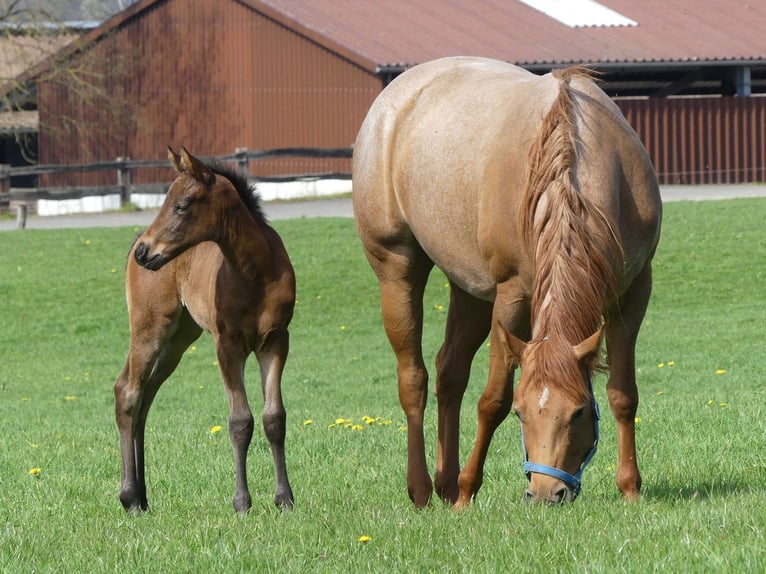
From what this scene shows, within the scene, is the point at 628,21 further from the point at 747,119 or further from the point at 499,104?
the point at 499,104

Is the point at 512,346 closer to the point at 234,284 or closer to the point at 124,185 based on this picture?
the point at 234,284

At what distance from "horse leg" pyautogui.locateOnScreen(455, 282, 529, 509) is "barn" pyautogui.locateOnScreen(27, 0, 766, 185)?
27285mm

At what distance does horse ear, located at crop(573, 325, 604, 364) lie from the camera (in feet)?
16.1

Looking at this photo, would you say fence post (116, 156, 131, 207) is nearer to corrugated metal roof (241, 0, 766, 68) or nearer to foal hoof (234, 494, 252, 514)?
corrugated metal roof (241, 0, 766, 68)

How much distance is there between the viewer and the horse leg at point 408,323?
683 centimetres

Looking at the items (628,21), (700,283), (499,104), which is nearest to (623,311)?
(499,104)

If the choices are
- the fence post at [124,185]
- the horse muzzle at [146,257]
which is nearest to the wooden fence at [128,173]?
the fence post at [124,185]

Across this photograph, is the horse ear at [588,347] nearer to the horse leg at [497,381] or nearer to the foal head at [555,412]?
the foal head at [555,412]

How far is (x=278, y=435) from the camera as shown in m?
6.66

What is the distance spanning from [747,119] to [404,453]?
96.6 ft

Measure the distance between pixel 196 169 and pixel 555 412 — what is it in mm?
2742

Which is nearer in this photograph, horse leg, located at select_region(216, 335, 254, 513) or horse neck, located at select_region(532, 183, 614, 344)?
horse neck, located at select_region(532, 183, 614, 344)

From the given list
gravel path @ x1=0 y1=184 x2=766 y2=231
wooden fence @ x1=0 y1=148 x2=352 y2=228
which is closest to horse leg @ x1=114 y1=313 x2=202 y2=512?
gravel path @ x1=0 y1=184 x2=766 y2=231

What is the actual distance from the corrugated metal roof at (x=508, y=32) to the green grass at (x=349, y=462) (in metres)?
15.5
